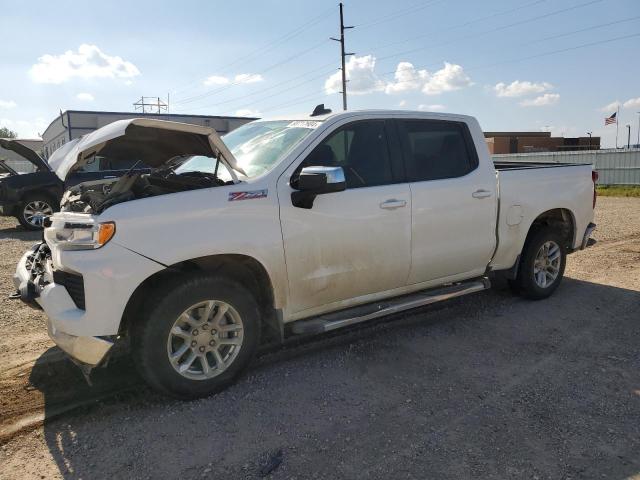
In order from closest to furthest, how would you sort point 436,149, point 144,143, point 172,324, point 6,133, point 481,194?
1. point 172,324
2. point 144,143
3. point 436,149
4. point 481,194
5. point 6,133

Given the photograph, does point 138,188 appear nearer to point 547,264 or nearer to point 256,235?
point 256,235

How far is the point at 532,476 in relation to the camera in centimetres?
270

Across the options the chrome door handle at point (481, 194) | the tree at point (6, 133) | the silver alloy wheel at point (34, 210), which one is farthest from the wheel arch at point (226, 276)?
the tree at point (6, 133)

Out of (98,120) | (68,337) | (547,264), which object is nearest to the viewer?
(68,337)

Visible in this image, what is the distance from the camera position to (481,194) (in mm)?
4812

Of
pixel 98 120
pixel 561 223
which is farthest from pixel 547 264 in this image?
pixel 98 120

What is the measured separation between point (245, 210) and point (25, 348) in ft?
8.32

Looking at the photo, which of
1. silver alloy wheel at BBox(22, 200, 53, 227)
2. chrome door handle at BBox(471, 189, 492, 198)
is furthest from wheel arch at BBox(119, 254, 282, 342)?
silver alloy wheel at BBox(22, 200, 53, 227)

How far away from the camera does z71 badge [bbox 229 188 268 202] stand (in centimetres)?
350

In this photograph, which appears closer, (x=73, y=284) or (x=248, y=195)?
(x=73, y=284)

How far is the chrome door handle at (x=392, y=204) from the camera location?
4.12m

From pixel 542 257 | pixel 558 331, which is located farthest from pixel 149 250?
pixel 542 257

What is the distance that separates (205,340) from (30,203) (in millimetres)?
10051

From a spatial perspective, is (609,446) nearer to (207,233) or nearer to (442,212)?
(442,212)
